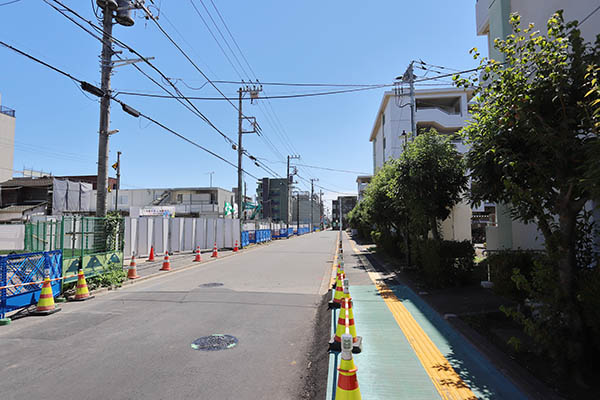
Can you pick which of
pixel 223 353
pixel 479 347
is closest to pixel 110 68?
pixel 223 353

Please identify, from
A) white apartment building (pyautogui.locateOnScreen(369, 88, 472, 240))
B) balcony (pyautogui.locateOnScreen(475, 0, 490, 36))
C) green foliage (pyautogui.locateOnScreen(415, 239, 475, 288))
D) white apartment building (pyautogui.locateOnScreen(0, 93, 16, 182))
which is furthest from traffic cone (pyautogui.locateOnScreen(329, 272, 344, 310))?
white apartment building (pyautogui.locateOnScreen(0, 93, 16, 182))

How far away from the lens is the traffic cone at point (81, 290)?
9000mm

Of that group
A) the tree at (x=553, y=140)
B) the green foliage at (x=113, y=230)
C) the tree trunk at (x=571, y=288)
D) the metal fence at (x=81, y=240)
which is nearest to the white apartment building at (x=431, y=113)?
the green foliage at (x=113, y=230)

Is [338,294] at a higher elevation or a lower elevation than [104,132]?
lower

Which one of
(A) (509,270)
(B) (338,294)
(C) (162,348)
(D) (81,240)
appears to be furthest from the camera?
(D) (81,240)

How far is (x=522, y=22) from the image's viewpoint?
9844mm

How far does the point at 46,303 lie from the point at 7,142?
4605 cm

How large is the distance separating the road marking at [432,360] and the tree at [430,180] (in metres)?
3.74

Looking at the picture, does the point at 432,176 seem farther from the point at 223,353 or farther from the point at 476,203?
the point at 223,353

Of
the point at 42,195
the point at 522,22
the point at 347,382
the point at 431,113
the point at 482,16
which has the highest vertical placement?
the point at 431,113

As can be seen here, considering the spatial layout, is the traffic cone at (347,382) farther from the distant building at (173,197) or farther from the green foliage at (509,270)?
the distant building at (173,197)

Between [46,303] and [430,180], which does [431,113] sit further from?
[46,303]

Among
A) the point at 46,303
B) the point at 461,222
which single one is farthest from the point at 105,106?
the point at 461,222

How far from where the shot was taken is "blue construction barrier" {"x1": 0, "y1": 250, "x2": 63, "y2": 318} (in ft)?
23.4
